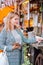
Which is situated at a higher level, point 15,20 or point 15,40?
point 15,20

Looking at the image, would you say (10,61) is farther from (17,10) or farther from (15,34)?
(17,10)

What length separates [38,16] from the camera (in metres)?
2.64

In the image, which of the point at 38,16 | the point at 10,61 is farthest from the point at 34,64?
the point at 38,16

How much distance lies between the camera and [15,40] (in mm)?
2668

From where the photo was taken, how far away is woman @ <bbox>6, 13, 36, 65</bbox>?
8.70 feet

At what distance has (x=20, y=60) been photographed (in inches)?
107

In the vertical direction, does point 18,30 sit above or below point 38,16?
below

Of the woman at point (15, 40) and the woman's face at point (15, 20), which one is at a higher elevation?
the woman's face at point (15, 20)

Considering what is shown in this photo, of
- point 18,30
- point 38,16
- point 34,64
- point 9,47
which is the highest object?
point 38,16

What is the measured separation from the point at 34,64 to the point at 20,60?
18 cm

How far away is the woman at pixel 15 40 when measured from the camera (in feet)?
8.70

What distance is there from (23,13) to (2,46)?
1.51 feet

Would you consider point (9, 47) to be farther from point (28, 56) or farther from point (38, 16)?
point (38, 16)

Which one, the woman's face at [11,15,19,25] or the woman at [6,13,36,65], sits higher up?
the woman's face at [11,15,19,25]
